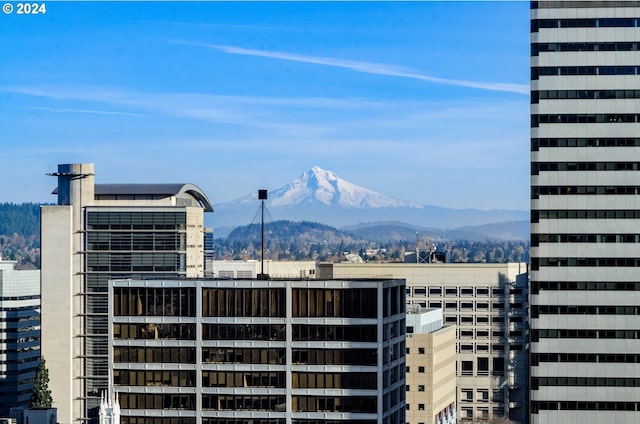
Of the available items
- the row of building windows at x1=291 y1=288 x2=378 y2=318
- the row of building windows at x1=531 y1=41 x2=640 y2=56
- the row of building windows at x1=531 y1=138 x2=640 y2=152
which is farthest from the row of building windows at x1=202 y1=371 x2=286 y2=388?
the row of building windows at x1=531 y1=41 x2=640 y2=56

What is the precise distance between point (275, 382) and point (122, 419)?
602 inches

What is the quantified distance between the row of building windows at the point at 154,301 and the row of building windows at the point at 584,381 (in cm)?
3918

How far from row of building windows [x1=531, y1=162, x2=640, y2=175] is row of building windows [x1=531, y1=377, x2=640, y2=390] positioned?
72.5ft

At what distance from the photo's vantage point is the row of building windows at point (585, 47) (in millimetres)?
141500

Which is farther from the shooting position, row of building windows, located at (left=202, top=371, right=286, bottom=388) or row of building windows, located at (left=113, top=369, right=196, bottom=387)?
row of building windows, located at (left=113, top=369, right=196, bottom=387)

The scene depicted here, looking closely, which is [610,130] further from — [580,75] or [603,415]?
[603,415]

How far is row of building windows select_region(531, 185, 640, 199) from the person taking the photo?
142125mm

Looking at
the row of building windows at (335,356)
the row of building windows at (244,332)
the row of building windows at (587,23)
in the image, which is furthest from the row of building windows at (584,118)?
the row of building windows at (244,332)

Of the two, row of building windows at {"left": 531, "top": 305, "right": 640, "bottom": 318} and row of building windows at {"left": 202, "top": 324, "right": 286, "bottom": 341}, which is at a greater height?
row of building windows at {"left": 531, "top": 305, "right": 640, "bottom": 318}

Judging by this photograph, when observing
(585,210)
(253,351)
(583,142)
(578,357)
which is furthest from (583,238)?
(253,351)

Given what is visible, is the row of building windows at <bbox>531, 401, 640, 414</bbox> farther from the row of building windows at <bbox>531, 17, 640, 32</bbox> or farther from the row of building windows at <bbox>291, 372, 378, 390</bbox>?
the row of building windows at <bbox>531, 17, 640, 32</bbox>

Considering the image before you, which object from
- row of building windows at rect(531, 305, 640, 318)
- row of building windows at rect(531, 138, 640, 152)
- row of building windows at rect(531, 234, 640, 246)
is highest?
row of building windows at rect(531, 138, 640, 152)

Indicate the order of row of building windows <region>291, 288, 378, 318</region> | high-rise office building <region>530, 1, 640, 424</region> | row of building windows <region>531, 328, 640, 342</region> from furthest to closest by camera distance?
row of building windows <region>531, 328, 640, 342</region>, high-rise office building <region>530, 1, 640, 424</region>, row of building windows <region>291, 288, 378, 318</region>

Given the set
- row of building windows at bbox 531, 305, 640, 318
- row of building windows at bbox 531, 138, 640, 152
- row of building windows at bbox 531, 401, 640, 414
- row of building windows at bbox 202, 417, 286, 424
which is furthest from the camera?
row of building windows at bbox 531, 305, 640, 318
